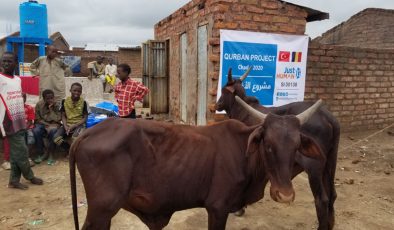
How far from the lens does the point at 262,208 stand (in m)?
4.54

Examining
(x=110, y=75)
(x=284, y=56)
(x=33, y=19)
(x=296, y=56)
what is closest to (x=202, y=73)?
(x=284, y=56)

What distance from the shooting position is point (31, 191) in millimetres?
5059

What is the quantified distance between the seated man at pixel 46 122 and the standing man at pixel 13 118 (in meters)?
→ 1.23

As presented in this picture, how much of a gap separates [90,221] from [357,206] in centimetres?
352

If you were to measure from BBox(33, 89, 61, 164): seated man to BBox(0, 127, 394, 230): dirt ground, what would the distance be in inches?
17.9

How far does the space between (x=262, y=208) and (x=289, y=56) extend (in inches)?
129

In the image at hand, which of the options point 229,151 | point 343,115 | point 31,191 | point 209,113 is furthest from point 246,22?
point 31,191

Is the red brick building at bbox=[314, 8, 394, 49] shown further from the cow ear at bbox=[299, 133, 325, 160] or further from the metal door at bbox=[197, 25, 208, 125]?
the cow ear at bbox=[299, 133, 325, 160]

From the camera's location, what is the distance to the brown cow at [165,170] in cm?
267

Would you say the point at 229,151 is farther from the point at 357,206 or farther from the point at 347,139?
the point at 347,139

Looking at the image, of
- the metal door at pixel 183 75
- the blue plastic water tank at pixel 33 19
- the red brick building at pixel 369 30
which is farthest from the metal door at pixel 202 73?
the blue plastic water tank at pixel 33 19

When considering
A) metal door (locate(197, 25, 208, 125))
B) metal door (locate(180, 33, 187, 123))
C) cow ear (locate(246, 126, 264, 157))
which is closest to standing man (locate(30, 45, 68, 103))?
metal door (locate(180, 33, 187, 123))

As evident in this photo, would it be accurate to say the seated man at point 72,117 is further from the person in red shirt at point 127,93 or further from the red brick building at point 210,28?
the red brick building at point 210,28

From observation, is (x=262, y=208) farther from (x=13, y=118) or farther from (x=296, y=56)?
(x=13, y=118)
